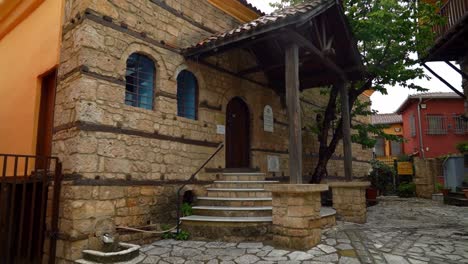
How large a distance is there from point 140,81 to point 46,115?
1.98m

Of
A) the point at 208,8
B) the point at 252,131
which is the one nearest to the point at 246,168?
the point at 252,131

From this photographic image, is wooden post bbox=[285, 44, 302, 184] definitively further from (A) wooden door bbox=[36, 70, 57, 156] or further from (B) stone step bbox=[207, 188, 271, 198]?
(A) wooden door bbox=[36, 70, 57, 156]

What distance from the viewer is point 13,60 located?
284 inches

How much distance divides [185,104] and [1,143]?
14.0 ft

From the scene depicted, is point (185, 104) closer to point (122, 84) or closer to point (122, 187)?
point (122, 84)

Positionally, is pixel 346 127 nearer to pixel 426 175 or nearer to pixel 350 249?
pixel 350 249

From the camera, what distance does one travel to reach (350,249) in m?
4.58

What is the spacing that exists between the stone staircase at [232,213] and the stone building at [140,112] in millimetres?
503

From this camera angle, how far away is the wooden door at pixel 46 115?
19.2ft

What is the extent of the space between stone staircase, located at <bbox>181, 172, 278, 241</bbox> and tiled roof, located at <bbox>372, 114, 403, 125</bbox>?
871 inches

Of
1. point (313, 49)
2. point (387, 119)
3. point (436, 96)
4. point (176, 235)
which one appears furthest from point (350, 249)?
point (387, 119)

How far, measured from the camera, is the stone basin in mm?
4109

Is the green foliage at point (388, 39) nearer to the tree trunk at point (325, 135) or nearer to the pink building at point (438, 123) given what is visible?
the tree trunk at point (325, 135)

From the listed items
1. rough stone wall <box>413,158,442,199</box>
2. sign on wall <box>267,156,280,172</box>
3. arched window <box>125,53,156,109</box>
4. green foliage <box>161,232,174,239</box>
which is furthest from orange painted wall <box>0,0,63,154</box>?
rough stone wall <box>413,158,442,199</box>
